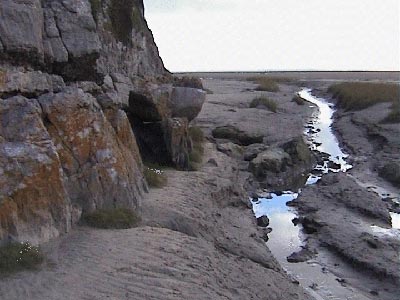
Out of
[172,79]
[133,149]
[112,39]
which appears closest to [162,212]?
[133,149]

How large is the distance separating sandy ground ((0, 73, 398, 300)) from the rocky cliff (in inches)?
29.3

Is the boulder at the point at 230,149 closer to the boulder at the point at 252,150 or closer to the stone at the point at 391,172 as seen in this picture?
the boulder at the point at 252,150

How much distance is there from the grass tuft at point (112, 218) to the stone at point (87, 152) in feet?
0.63

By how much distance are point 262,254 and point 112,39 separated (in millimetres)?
7974

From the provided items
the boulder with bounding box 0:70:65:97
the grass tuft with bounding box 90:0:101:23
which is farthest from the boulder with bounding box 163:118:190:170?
the boulder with bounding box 0:70:65:97

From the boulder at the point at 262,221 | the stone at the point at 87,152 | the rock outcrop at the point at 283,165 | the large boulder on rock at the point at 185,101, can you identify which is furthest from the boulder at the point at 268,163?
the stone at the point at 87,152

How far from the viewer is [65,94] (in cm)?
1143

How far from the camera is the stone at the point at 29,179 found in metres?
9.41

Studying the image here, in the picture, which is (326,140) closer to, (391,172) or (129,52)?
Answer: (391,172)

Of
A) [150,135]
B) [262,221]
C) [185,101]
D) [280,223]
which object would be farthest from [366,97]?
[150,135]

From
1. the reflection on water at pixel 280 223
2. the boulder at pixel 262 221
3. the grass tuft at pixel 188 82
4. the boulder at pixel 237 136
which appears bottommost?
the reflection on water at pixel 280 223

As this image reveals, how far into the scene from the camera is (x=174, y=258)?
10609 millimetres

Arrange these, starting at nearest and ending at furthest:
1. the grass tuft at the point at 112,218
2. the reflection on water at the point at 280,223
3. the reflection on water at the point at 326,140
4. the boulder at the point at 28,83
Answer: the boulder at the point at 28,83 → the grass tuft at the point at 112,218 → the reflection on water at the point at 280,223 → the reflection on water at the point at 326,140

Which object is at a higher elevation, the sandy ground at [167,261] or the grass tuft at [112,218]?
the grass tuft at [112,218]
